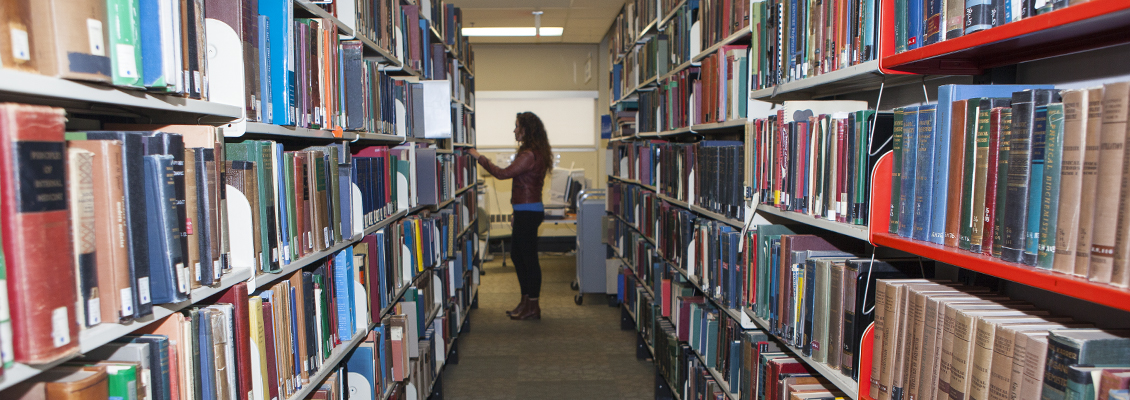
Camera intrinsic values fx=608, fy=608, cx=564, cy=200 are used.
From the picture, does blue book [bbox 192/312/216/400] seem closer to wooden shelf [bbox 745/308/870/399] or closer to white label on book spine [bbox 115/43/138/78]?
white label on book spine [bbox 115/43/138/78]

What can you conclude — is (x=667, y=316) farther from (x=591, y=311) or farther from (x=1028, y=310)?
(x=1028, y=310)

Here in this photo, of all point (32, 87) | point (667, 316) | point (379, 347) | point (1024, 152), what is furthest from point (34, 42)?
point (667, 316)

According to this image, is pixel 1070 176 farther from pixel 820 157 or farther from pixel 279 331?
pixel 279 331

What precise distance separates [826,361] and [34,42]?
4.77 feet

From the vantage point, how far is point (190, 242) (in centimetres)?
91

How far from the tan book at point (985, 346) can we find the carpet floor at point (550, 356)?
7.85 feet

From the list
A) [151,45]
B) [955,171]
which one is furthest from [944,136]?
[151,45]

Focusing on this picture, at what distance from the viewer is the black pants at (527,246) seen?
14.1 feet

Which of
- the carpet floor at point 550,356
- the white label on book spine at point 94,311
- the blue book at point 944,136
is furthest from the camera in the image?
the carpet floor at point 550,356

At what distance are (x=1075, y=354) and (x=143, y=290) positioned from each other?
1.18 metres

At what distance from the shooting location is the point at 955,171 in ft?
3.05

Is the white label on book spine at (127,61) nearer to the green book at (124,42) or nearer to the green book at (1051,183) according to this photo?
the green book at (124,42)

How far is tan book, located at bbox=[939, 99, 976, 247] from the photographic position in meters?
0.92

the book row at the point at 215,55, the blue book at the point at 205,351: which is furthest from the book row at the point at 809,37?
the blue book at the point at 205,351
